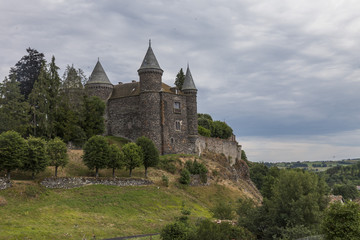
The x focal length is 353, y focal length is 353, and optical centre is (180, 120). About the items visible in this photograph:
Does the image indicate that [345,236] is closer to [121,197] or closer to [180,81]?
[121,197]

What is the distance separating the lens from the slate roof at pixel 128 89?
66.7 m

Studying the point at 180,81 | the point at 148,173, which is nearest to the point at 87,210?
the point at 148,173

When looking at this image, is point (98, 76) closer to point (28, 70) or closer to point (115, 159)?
point (28, 70)

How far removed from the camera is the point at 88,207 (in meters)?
38.2

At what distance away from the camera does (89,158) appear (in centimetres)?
4606

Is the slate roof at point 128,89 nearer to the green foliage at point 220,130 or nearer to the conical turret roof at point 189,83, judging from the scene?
the conical turret roof at point 189,83

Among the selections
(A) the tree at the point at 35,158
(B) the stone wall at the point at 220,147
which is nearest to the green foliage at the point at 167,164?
(B) the stone wall at the point at 220,147

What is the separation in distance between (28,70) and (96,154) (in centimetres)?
2476

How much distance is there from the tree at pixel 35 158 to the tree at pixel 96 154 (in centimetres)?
639

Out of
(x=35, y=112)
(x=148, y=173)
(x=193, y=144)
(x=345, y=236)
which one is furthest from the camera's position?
(x=193, y=144)

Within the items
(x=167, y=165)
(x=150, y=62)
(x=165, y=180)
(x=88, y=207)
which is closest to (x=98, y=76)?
(x=150, y=62)

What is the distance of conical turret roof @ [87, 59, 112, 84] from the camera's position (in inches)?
2680

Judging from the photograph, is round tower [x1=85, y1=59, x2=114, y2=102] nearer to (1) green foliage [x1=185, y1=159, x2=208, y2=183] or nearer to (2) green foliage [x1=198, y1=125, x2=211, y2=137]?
(1) green foliage [x1=185, y1=159, x2=208, y2=183]

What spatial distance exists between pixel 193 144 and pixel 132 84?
55.5 feet
